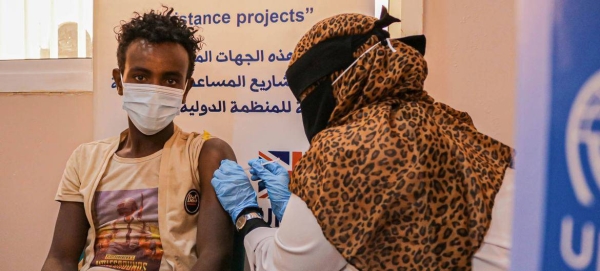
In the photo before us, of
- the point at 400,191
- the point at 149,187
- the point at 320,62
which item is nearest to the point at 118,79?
the point at 149,187

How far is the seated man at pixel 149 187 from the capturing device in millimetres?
1889

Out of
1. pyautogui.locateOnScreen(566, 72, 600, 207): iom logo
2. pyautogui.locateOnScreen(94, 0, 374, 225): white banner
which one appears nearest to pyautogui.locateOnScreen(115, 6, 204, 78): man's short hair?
pyautogui.locateOnScreen(94, 0, 374, 225): white banner

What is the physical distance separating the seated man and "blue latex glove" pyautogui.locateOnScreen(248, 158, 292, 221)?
0.42 feet

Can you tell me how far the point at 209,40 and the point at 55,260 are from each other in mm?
1006

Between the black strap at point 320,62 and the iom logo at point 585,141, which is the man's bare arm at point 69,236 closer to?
the black strap at point 320,62

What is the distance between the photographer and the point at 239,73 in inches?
89.8

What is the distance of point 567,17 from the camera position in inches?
17.7

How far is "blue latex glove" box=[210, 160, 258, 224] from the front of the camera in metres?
1.87

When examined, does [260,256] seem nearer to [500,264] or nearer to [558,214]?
[500,264]

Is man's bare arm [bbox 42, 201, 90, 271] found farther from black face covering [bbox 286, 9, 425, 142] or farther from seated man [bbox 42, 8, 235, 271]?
black face covering [bbox 286, 9, 425, 142]

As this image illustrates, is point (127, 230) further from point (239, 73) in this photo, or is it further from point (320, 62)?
point (320, 62)

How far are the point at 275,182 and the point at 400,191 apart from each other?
2.42 feet

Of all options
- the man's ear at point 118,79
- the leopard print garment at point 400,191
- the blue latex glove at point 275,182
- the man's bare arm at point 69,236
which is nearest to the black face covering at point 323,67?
the leopard print garment at point 400,191

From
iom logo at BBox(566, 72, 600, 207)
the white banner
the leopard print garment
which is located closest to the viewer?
iom logo at BBox(566, 72, 600, 207)
